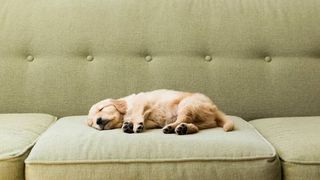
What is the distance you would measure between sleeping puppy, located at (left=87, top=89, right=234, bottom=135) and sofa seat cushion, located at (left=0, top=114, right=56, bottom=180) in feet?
0.78

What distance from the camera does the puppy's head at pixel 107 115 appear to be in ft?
5.78

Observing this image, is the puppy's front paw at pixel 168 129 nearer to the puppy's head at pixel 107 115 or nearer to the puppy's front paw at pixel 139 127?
the puppy's front paw at pixel 139 127

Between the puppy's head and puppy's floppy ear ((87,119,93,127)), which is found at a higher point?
the puppy's head

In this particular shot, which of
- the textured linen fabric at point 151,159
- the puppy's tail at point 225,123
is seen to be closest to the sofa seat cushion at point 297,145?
the textured linen fabric at point 151,159

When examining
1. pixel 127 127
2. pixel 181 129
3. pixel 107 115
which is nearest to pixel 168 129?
pixel 181 129

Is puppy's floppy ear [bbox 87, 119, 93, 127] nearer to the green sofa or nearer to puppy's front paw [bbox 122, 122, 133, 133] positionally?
puppy's front paw [bbox 122, 122, 133, 133]

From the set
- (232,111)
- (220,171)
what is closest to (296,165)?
(220,171)

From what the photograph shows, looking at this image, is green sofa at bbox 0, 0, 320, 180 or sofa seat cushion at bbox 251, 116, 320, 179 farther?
green sofa at bbox 0, 0, 320, 180

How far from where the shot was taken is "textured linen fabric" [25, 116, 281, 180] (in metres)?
1.49

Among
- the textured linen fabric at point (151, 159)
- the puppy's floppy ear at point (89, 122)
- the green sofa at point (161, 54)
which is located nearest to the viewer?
the textured linen fabric at point (151, 159)

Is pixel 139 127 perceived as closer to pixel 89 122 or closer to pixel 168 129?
pixel 168 129

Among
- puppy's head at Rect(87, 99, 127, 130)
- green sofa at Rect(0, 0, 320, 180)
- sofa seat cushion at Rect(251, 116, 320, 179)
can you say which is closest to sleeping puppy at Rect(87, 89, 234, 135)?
puppy's head at Rect(87, 99, 127, 130)

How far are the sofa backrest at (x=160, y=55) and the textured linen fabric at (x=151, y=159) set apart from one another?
63cm

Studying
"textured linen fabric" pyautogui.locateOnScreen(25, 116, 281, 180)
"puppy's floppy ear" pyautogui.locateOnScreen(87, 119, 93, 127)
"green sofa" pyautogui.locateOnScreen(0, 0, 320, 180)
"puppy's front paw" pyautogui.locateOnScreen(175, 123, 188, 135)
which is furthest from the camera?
"green sofa" pyautogui.locateOnScreen(0, 0, 320, 180)
